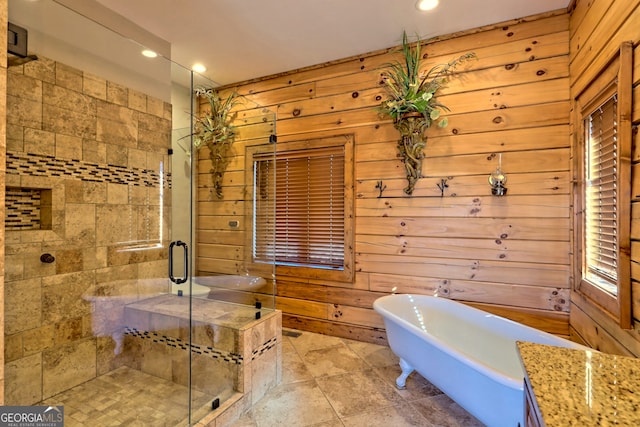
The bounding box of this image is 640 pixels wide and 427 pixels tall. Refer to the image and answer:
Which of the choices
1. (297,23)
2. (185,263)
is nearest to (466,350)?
(185,263)

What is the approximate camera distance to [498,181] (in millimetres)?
2445

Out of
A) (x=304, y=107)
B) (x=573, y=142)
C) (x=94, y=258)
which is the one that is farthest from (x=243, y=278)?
(x=573, y=142)

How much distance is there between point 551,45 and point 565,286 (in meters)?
1.86

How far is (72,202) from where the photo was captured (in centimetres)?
228

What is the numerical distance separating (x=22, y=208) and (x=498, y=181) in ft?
11.3

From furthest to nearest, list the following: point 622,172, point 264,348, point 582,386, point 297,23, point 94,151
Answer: point 297,23 → point 94,151 → point 264,348 → point 622,172 → point 582,386

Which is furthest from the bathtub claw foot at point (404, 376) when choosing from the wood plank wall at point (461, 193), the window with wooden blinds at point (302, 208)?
the window with wooden blinds at point (302, 208)

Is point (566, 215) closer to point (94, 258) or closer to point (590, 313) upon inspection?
point (590, 313)

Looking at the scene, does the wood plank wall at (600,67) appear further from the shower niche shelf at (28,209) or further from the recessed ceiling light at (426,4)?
the shower niche shelf at (28,209)

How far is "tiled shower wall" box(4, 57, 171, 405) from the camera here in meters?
1.98

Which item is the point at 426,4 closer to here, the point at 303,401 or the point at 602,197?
the point at 602,197

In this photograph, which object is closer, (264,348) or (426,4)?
(264,348)

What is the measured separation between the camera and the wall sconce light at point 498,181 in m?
2.44
